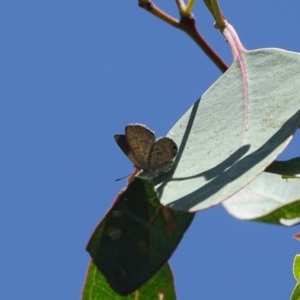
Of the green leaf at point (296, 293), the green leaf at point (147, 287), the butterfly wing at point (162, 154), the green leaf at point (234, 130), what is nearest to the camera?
the green leaf at point (234, 130)

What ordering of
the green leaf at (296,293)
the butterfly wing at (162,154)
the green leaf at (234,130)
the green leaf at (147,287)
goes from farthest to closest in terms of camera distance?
1. the green leaf at (296,293)
2. the green leaf at (147,287)
3. the butterfly wing at (162,154)
4. the green leaf at (234,130)

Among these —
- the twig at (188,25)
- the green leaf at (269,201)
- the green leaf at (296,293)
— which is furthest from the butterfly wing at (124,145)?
the green leaf at (296,293)

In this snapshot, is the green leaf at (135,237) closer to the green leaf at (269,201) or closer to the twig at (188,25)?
the green leaf at (269,201)

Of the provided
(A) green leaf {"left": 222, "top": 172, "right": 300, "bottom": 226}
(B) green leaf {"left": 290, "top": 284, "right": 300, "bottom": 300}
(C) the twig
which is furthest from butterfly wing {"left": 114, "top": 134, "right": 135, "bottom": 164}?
(B) green leaf {"left": 290, "top": 284, "right": 300, "bottom": 300}

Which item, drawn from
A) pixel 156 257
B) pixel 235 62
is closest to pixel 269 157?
Result: pixel 156 257

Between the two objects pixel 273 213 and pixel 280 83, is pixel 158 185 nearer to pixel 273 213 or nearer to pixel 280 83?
pixel 273 213

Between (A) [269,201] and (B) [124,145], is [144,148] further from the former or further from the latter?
(A) [269,201]
